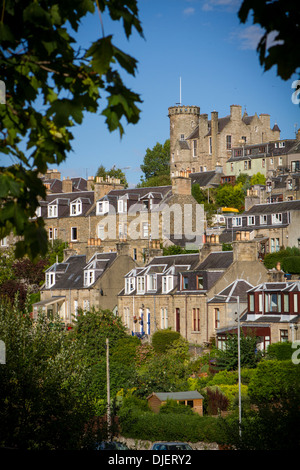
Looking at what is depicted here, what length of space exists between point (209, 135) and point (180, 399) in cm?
8440

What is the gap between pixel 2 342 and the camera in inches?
931

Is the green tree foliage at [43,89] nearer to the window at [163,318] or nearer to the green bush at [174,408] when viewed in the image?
the green bush at [174,408]

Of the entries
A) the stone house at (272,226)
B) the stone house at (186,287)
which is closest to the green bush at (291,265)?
the stone house at (272,226)

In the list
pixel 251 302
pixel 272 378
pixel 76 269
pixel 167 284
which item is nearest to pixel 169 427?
pixel 272 378

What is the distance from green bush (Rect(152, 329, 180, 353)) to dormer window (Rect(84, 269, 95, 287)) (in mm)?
13217

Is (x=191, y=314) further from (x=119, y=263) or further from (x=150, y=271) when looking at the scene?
(x=119, y=263)

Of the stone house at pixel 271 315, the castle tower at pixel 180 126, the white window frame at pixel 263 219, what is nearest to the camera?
the stone house at pixel 271 315

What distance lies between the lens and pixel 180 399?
3959cm

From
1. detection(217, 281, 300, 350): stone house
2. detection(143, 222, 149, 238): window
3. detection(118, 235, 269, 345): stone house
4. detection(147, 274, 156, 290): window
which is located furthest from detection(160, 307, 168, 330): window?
detection(143, 222, 149, 238): window

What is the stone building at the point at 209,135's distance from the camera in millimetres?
118500

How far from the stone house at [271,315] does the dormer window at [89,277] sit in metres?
18.1

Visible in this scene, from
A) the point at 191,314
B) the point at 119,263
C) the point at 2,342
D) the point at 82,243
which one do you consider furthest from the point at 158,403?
the point at 82,243

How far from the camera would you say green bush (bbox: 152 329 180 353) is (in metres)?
52.6
